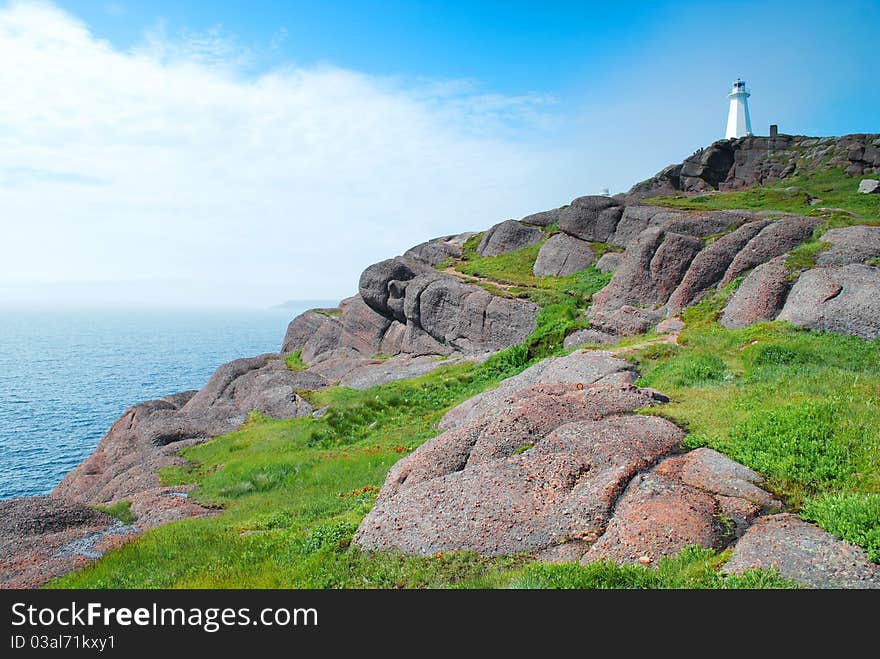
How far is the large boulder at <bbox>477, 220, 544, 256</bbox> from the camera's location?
185 ft

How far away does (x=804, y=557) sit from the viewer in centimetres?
763

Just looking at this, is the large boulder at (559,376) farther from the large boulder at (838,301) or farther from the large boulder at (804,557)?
the large boulder at (804,557)

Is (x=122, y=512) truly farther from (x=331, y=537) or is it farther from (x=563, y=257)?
(x=563, y=257)

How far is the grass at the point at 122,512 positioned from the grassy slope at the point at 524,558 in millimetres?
2344

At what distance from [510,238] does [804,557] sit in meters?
50.8

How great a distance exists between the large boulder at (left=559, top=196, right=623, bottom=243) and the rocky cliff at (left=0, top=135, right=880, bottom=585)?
167 mm

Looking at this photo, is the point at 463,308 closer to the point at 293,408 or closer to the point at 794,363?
the point at 293,408

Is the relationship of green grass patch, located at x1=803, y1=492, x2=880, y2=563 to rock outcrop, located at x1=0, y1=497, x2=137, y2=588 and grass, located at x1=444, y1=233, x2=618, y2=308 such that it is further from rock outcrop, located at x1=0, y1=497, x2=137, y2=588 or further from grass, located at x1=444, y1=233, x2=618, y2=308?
grass, located at x1=444, y1=233, x2=618, y2=308

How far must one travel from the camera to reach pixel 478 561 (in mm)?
9258

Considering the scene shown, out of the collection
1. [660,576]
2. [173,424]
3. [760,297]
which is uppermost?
[760,297]

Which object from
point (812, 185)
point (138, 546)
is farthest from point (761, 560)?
point (812, 185)

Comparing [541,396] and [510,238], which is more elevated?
[510,238]

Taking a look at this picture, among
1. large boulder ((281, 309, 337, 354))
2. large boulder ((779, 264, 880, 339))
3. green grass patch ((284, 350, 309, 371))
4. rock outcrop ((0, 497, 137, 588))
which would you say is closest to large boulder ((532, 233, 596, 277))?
large boulder ((281, 309, 337, 354))

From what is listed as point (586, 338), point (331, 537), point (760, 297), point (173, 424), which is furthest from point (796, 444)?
point (173, 424)
